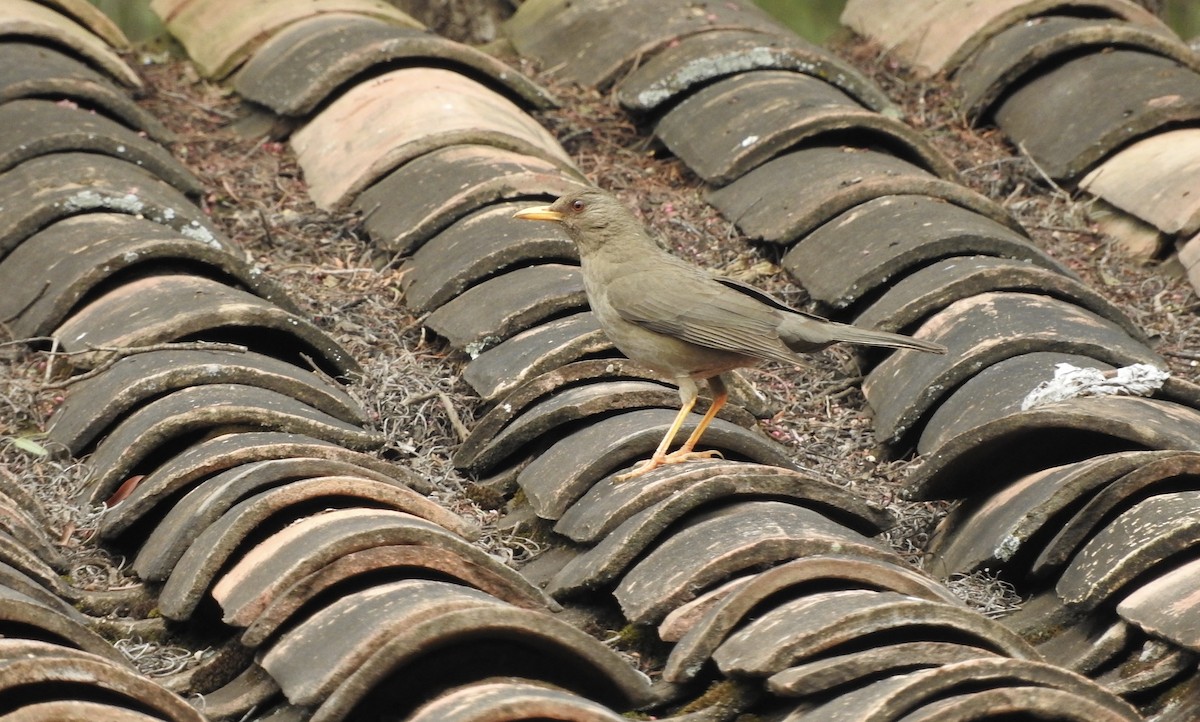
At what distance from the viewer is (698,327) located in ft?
16.2

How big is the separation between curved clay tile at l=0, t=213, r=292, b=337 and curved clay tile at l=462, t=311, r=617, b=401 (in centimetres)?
78

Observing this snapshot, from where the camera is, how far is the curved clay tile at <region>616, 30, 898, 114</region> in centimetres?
706

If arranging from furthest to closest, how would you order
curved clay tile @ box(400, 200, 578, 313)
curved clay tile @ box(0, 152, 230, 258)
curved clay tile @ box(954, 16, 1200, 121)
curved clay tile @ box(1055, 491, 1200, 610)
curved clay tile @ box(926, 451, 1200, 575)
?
curved clay tile @ box(954, 16, 1200, 121)
curved clay tile @ box(0, 152, 230, 258)
curved clay tile @ box(400, 200, 578, 313)
curved clay tile @ box(926, 451, 1200, 575)
curved clay tile @ box(1055, 491, 1200, 610)

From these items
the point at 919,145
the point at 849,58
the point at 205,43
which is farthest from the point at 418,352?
the point at 849,58

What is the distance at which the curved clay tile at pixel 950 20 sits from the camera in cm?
771

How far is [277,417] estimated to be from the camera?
445 centimetres

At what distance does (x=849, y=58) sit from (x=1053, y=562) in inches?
185

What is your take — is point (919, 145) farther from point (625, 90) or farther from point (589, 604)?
point (589, 604)

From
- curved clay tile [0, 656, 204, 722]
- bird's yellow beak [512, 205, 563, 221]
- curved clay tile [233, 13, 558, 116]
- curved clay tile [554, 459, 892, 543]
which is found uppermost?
curved clay tile [233, 13, 558, 116]

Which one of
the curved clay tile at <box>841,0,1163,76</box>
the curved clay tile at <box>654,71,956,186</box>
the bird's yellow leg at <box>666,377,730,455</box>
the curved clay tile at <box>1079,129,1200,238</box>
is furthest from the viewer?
the curved clay tile at <box>841,0,1163,76</box>

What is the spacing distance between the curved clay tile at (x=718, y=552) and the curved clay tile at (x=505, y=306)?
1425 mm

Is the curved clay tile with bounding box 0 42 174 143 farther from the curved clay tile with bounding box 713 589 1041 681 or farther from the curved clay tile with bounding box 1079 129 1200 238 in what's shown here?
the curved clay tile with bounding box 713 589 1041 681

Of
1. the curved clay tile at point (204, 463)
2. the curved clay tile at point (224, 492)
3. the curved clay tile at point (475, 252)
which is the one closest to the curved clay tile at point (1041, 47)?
the curved clay tile at point (475, 252)

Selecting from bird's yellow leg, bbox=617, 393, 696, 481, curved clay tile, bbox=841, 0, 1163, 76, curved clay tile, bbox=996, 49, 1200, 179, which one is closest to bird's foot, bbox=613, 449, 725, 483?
bird's yellow leg, bbox=617, 393, 696, 481
